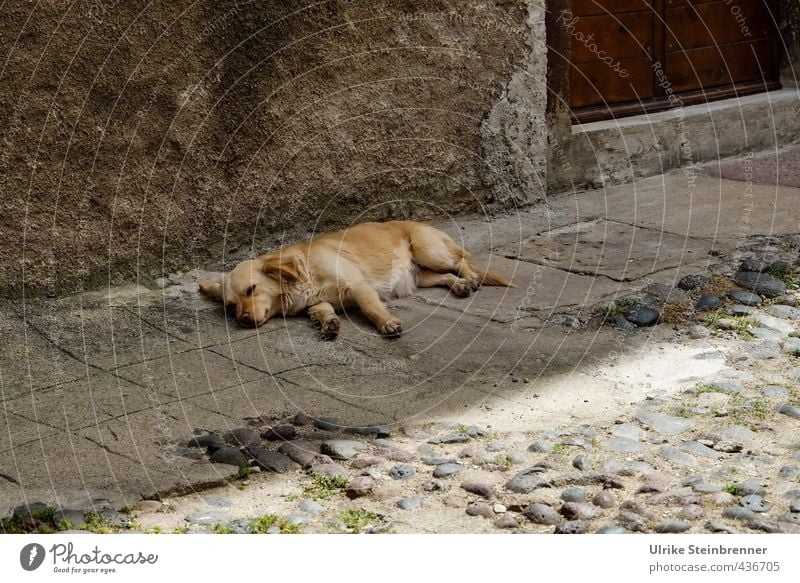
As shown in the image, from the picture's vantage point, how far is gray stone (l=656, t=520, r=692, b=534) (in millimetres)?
3500

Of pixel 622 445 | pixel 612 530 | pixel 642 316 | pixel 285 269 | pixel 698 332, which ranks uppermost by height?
pixel 285 269

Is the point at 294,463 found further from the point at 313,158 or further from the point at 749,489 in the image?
the point at 313,158

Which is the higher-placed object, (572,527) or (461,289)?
(461,289)

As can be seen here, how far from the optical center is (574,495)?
376cm

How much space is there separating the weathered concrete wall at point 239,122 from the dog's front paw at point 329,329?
3.56ft

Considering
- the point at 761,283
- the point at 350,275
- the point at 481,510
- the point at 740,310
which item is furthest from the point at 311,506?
the point at 761,283

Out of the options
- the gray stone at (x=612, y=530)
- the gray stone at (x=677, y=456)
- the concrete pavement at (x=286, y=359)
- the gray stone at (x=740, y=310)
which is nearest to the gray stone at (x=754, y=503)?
the gray stone at (x=677, y=456)

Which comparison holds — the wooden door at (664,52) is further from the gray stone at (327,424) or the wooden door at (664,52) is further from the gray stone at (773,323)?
the gray stone at (327,424)

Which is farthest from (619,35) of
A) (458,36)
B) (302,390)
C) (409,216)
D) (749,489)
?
(749,489)

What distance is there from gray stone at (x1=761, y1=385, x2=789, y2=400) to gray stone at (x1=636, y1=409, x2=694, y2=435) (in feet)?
1.50

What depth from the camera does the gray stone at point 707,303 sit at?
226 inches

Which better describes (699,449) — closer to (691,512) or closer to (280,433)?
(691,512)

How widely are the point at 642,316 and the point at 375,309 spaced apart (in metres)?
1.34

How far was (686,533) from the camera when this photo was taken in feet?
11.3
